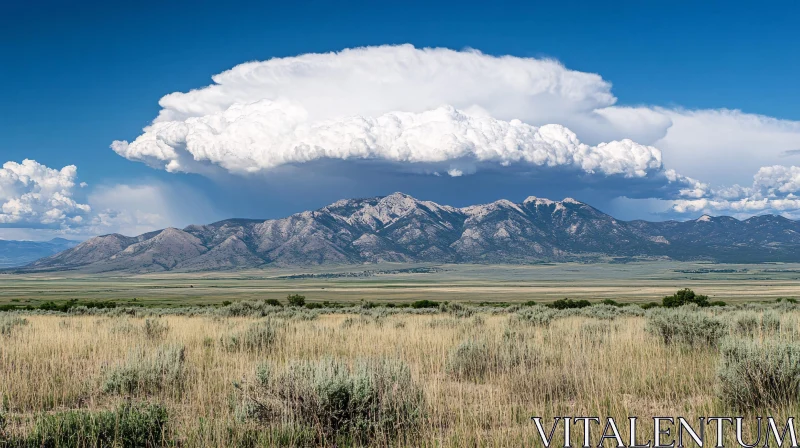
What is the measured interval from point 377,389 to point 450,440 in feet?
3.99

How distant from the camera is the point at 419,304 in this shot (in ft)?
181

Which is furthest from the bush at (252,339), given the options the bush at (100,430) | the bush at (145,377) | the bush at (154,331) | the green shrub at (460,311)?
the green shrub at (460,311)

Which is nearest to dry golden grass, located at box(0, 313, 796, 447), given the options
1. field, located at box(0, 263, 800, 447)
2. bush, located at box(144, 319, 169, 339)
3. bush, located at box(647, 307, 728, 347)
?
field, located at box(0, 263, 800, 447)

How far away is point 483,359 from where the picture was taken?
33.7 ft

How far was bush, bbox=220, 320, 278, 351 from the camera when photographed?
1317 centimetres

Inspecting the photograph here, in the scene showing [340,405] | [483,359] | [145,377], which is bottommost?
[483,359]

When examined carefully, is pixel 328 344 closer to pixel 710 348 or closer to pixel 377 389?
pixel 377 389

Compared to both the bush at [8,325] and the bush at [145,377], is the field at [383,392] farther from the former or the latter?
the bush at [8,325]

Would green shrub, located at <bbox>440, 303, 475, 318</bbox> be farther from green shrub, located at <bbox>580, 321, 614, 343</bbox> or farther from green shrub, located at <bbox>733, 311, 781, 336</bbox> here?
green shrub, located at <bbox>733, 311, 781, 336</bbox>

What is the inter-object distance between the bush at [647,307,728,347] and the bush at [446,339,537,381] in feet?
14.6

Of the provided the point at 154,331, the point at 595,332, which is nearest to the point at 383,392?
the point at 595,332

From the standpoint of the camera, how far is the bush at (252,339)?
43.2ft

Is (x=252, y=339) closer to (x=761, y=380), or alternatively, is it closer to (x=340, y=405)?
(x=340, y=405)

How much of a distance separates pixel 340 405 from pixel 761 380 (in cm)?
539
